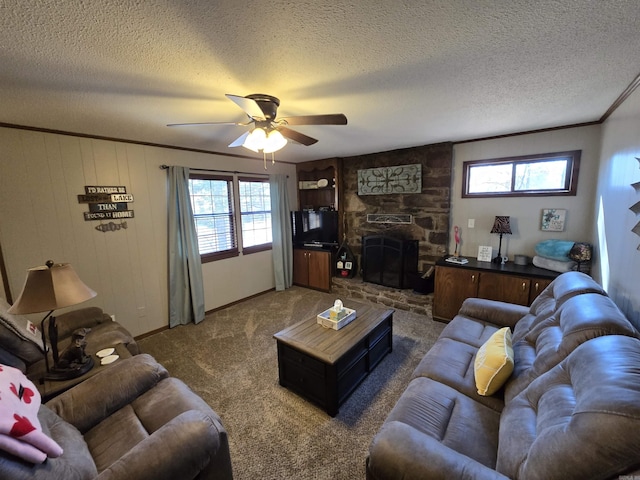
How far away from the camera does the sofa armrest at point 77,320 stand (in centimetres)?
232

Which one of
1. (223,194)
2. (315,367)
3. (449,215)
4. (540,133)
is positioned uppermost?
(540,133)

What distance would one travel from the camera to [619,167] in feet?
6.66

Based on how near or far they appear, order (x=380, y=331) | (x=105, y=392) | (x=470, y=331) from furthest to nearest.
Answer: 1. (x=380, y=331)
2. (x=470, y=331)
3. (x=105, y=392)

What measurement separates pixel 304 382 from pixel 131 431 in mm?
1185

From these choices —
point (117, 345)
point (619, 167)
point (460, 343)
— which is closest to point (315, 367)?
point (460, 343)

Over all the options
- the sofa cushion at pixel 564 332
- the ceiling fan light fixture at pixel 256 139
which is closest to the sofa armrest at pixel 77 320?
the ceiling fan light fixture at pixel 256 139

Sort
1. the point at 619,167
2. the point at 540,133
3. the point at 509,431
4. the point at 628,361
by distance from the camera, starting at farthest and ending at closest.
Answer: the point at 540,133 → the point at 619,167 → the point at 509,431 → the point at 628,361

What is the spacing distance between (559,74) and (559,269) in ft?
7.05

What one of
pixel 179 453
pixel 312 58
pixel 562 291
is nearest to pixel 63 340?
pixel 179 453

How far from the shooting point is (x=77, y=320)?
→ 95.6 inches

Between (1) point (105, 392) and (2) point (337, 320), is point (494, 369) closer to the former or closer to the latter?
(2) point (337, 320)

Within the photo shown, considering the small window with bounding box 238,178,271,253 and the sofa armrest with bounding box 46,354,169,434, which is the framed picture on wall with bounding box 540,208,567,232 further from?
the sofa armrest with bounding box 46,354,169,434

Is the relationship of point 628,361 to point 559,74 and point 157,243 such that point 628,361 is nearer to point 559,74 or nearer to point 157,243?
point 559,74

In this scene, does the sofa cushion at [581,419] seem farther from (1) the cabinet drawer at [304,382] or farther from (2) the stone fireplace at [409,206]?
(2) the stone fireplace at [409,206]
